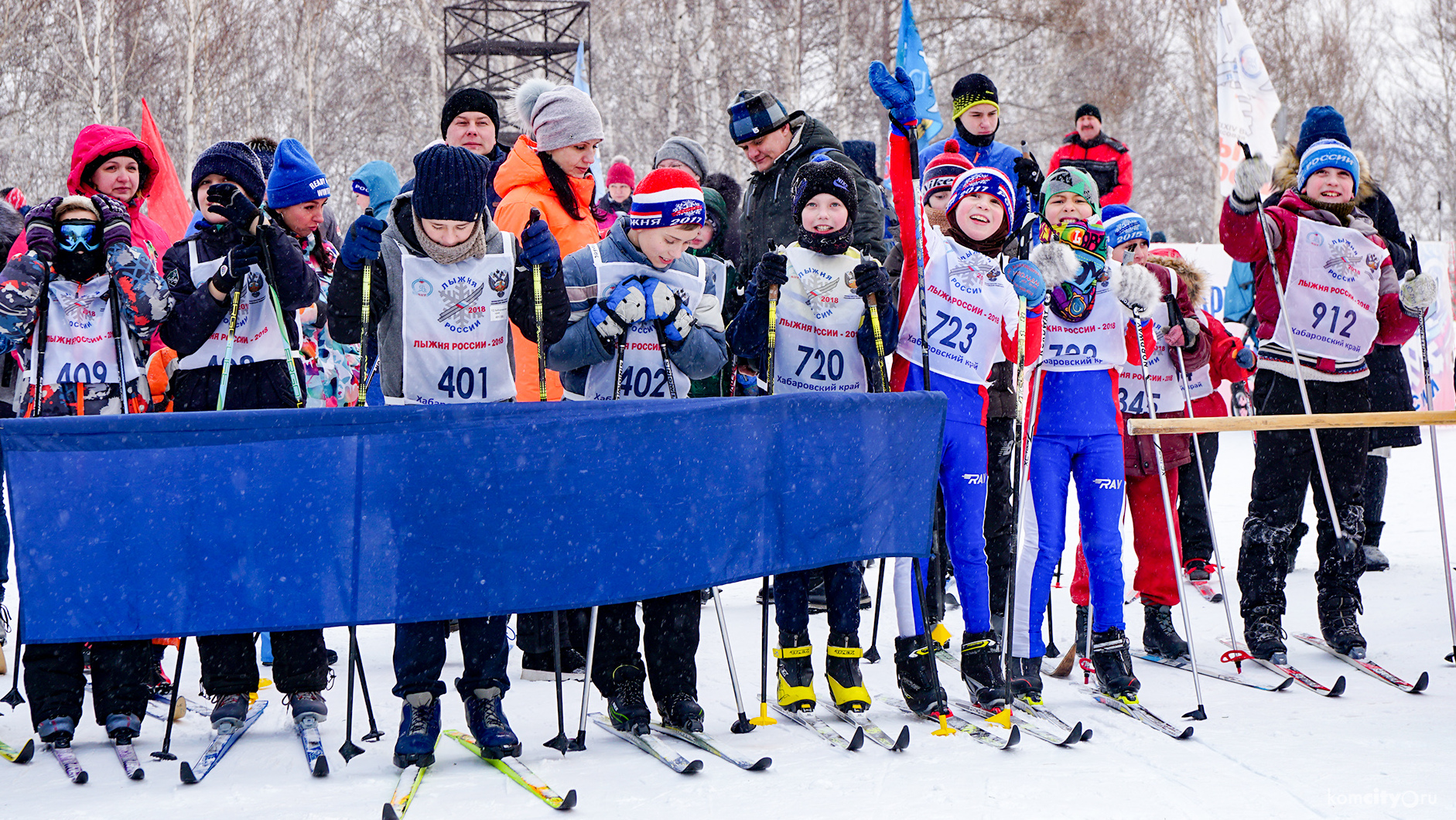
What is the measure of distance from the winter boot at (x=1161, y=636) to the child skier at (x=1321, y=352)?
1.21 ft

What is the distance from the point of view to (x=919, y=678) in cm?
455

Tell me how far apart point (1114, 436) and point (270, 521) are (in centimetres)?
307

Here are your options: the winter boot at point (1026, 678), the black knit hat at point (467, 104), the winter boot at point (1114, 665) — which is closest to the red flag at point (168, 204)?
the black knit hat at point (467, 104)

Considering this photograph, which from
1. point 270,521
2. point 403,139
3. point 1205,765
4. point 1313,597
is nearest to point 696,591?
point 270,521

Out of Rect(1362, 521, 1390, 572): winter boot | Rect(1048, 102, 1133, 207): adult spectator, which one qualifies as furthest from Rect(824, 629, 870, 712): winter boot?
Rect(1048, 102, 1133, 207): adult spectator

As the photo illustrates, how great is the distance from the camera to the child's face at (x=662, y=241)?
446 centimetres

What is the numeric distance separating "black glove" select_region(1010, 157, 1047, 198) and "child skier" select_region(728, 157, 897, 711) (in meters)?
0.89

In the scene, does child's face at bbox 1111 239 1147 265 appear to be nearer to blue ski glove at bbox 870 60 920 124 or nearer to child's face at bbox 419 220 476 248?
blue ski glove at bbox 870 60 920 124

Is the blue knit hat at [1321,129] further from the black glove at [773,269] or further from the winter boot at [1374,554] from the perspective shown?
the black glove at [773,269]

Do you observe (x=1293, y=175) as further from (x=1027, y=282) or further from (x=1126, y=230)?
(x=1027, y=282)

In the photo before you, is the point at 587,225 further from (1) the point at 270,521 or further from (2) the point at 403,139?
(2) the point at 403,139

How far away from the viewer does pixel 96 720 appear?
14.2ft

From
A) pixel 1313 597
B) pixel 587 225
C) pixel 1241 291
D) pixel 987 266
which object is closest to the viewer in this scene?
Result: pixel 987 266

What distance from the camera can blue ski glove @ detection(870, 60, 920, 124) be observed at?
4438 millimetres
